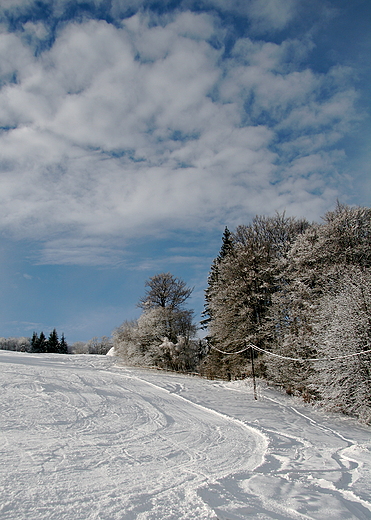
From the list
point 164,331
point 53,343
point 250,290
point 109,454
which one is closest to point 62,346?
point 53,343

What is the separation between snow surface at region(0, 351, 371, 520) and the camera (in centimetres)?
397

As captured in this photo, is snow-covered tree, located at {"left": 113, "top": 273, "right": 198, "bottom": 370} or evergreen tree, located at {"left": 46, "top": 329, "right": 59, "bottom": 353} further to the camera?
evergreen tree, located at {"left": 46, "top": 329, "right": 59, "bottom": 353}

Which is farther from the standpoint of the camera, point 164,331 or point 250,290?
point 164,331

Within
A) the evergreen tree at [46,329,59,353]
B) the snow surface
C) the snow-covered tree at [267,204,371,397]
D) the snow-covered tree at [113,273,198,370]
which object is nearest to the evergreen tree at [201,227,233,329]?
the snow-covered tree at [113,273,198,370]

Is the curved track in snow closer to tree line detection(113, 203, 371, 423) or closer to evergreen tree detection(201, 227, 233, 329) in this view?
tree line detection(113, 203, 371, 423)

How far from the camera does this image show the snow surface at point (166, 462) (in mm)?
3971

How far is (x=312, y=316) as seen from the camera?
17703 millimetres

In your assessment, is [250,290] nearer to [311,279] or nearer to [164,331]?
[311,279]

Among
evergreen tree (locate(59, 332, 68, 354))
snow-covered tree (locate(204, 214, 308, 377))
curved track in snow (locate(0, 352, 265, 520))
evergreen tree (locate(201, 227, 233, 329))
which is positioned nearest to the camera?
curved track in snow (locate(0, 352, 265, 520))

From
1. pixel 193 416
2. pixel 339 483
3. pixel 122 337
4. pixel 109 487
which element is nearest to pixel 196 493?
pixel 109 487

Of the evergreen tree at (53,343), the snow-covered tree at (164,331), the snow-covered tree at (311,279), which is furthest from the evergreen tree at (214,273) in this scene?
the evergreen tree at (53,343)

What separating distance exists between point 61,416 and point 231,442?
16.1ft

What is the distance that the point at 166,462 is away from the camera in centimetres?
598

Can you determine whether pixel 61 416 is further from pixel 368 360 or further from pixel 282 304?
pixel 282 304
